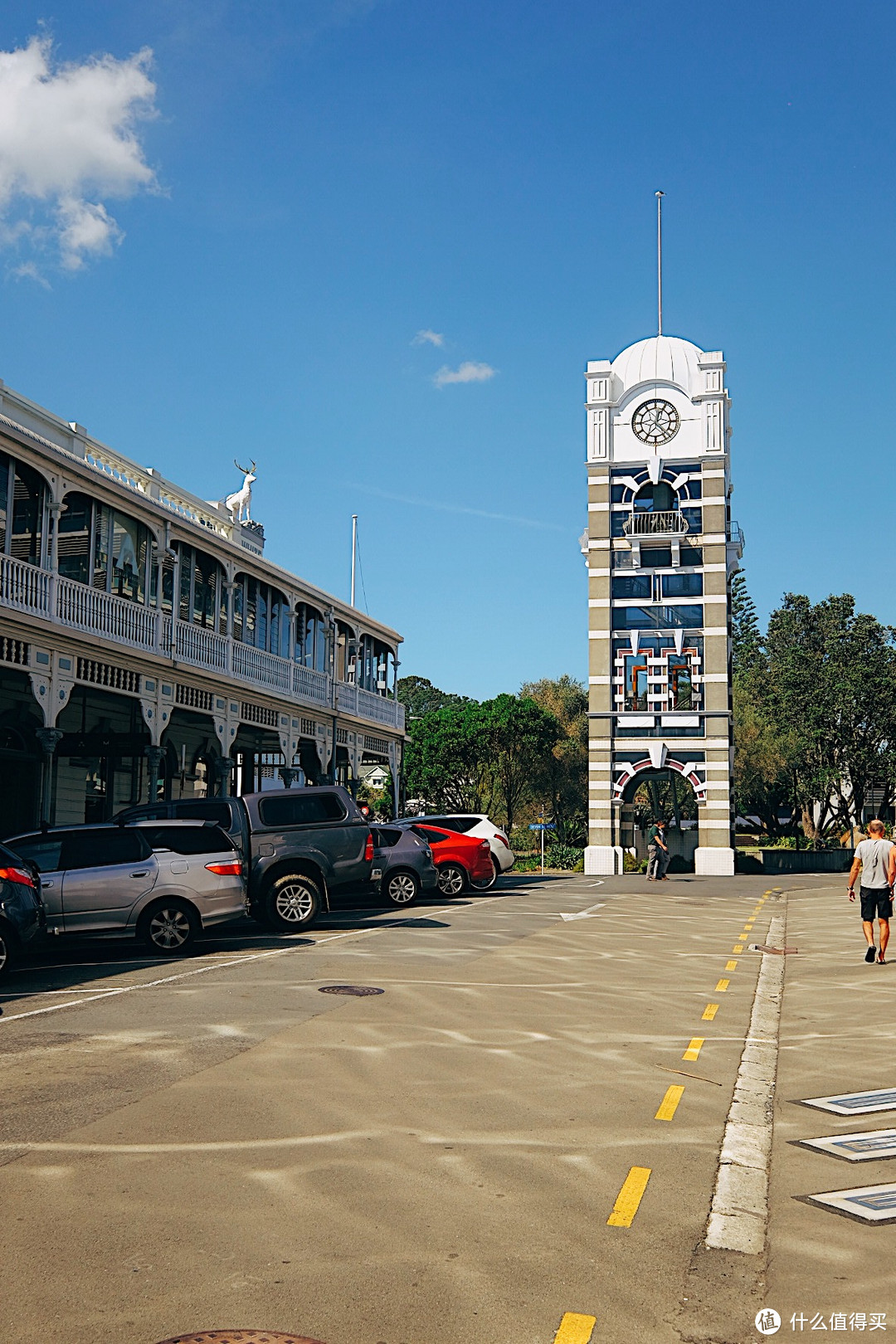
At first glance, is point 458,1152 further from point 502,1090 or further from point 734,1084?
point 734,1084

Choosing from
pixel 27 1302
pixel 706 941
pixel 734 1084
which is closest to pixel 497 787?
pixel 706 941

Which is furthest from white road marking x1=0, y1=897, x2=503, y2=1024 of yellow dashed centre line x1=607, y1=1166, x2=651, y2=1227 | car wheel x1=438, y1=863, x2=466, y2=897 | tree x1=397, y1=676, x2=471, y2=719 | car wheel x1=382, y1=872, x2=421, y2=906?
tree x1=397, y1=676, x2=471, y2=719

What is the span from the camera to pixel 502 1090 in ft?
26.4

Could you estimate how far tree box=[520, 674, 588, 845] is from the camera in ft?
203

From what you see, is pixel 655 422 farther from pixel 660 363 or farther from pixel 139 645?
pixel 139 645

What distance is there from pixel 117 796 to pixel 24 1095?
69.6 ft

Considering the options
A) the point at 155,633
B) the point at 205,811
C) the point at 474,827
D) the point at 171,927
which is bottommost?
the point at 171,927

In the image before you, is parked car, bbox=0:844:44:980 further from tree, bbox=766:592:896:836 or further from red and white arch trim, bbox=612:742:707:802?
tree, bbox=766:592:896:836

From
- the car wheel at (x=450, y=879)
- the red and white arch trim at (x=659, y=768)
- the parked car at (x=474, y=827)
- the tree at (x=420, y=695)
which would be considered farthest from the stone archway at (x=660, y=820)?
the tree at (x=420, y=695)

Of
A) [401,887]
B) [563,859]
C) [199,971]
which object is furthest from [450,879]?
[563,859]

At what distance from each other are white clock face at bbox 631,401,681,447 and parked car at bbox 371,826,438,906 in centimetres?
3049

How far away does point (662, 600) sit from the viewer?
4953 cm

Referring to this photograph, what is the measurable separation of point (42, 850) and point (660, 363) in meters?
41.5

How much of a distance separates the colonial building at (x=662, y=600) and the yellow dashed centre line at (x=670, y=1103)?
40.1m
